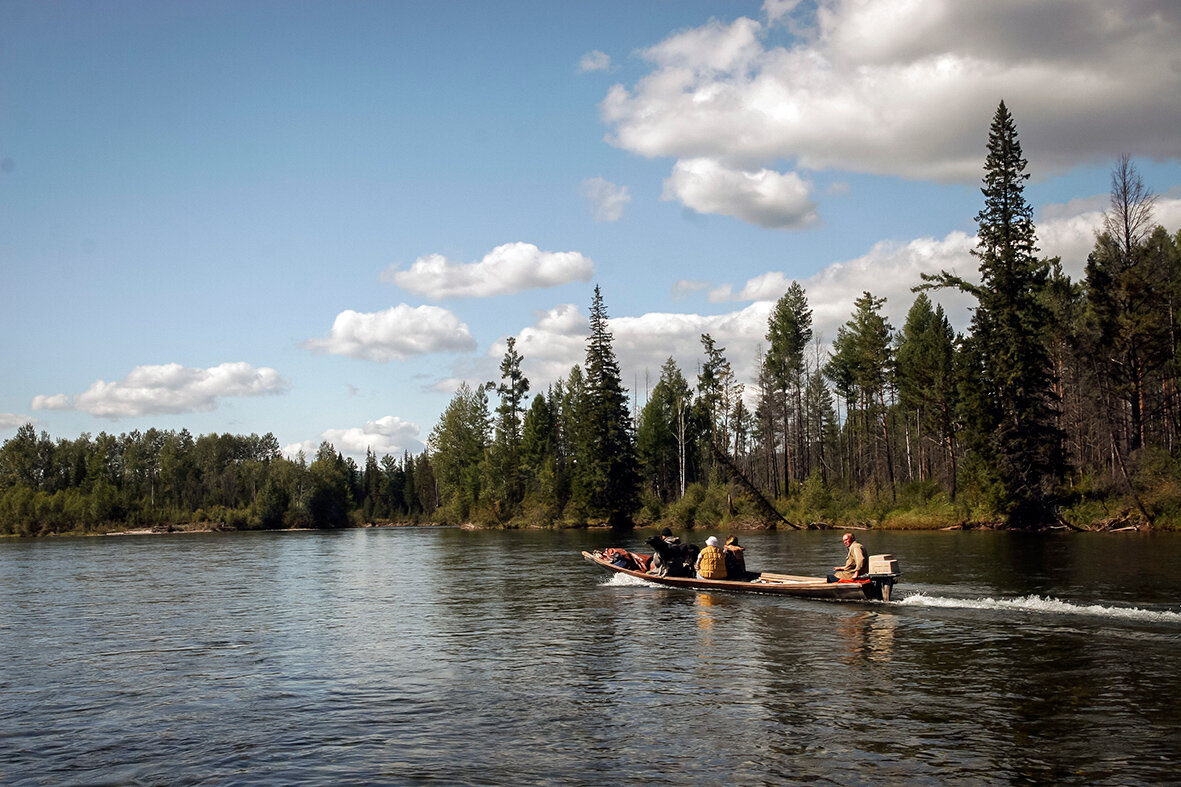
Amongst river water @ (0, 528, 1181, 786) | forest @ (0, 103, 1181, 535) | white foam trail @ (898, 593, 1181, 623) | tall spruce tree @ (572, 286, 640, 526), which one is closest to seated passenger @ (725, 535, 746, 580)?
river water @ (0, 528, 1181, 786)

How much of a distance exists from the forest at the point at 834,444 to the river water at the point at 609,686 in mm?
25504

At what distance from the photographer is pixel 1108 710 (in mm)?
13227

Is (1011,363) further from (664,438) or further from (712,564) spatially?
(664,438)

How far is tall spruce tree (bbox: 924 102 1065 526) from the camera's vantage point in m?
54.6

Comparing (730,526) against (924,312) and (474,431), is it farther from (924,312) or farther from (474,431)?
(474,431)

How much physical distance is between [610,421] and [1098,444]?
43.0 m

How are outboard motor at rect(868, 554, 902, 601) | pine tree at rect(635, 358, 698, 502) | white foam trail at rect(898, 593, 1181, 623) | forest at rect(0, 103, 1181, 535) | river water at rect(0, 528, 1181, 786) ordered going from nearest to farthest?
river water at rect(0, 528, 1181, 786), white foam trail at rect(898, 593, 1181, 623), outboard motor at rect(868, 554, 902, 601), forest at rect(0, 103, 1181, 535), pine tree at rect(635, 358, 698, 502)

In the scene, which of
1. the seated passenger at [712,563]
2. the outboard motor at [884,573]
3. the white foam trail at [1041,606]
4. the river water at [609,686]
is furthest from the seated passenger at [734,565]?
the white foam trail at [1041,606]

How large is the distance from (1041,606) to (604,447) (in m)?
65.1

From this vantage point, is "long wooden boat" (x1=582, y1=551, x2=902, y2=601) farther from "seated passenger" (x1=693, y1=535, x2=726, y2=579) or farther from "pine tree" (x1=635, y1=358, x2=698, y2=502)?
"pine tree" (x1=635, y1=358, x2=698, y2=502)

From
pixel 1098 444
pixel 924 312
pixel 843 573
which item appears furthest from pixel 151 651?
pixel 924 312

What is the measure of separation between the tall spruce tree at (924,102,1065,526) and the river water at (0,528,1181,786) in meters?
24.2

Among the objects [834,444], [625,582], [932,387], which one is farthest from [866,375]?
[625,582]

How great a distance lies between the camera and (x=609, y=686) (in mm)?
16125
